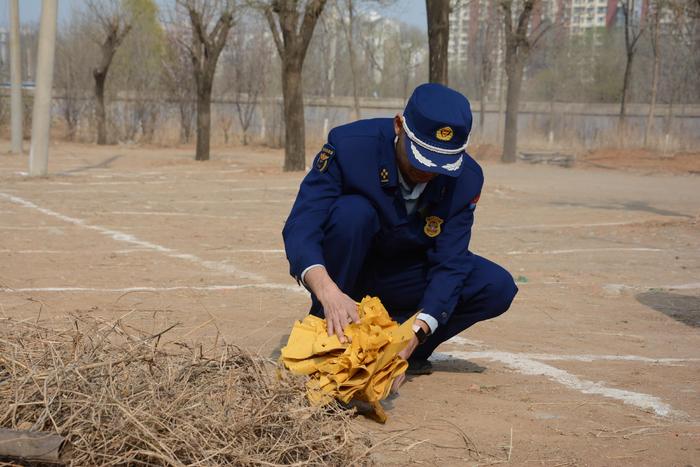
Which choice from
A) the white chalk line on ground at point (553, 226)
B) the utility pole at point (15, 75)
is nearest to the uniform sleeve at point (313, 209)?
the white chalk line on ground at point (553, 226)

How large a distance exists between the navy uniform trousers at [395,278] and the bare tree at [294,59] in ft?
53.8

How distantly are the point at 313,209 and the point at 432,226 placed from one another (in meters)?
0.55

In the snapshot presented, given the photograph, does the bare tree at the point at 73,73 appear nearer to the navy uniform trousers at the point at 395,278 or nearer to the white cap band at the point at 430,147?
the navy uniform trousers at the point at 395,278

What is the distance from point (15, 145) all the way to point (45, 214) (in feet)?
50.3

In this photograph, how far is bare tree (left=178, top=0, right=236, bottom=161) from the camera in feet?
85.4

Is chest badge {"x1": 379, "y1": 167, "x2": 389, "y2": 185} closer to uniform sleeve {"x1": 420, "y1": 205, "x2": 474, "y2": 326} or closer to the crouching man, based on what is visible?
the crouching man

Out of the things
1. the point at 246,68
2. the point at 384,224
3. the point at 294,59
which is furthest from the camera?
the point at 246,68

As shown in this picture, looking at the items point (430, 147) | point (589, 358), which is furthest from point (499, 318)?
point (430, 147)

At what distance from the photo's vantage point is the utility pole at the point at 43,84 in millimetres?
16375

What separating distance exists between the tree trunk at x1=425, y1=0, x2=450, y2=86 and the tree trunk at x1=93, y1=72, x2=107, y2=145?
2074cm

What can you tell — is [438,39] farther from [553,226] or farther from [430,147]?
[430,147]

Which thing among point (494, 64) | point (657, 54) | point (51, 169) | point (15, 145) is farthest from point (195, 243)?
point (494, 64)

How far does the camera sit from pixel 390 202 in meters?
4.07

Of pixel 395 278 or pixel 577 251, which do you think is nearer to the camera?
pixel 395 278
